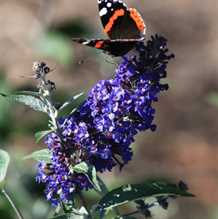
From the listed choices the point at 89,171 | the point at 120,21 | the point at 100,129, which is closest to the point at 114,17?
the point at 120,21

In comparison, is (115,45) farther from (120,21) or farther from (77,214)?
(77,214)

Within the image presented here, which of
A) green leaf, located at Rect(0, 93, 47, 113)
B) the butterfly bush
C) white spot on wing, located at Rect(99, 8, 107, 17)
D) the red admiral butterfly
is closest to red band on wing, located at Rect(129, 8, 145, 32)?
the red admiral butterfly

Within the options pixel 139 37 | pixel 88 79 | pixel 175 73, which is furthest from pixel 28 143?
pixel 139 37

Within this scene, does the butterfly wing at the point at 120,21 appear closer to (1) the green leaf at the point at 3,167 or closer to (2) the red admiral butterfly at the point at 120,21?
(2) the red admiral butterfly at the point at 120,21

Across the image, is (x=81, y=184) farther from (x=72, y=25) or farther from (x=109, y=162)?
(x=72, y=25)

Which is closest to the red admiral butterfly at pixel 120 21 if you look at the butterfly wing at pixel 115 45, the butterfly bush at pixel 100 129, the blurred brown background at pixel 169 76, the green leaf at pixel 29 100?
the butterfly wing at pixel 115 45

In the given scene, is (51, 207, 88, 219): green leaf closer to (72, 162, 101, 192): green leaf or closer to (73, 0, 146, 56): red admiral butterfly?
(72, 162, 101, 192): green leaf

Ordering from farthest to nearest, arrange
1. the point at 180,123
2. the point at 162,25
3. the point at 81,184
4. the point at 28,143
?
the point at 162,25 < the point at 180,123 < the point at 28,143 < the point at 81,184
